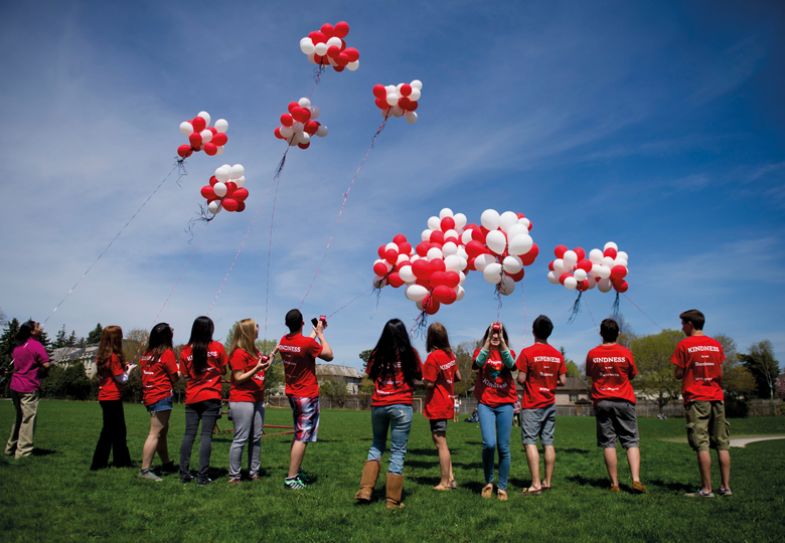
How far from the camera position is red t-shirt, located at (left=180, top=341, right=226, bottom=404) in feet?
17.8

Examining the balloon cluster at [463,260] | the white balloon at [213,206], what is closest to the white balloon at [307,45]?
the white balloon at [213,206]

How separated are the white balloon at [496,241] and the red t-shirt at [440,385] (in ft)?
8.69

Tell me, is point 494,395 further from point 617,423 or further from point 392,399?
point 617,423

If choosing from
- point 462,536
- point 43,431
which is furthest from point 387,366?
point 43,431

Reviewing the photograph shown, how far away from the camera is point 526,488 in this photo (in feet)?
17.8

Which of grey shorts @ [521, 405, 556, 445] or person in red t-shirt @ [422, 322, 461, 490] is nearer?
person in red t-shirt @ [422, 322, 461, 490]

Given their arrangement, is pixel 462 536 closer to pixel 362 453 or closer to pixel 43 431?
pixel 362 453

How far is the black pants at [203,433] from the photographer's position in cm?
527

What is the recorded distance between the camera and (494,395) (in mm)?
5152

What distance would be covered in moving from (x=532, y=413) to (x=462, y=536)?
200cm

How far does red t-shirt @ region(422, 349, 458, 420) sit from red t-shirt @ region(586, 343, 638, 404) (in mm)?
1641

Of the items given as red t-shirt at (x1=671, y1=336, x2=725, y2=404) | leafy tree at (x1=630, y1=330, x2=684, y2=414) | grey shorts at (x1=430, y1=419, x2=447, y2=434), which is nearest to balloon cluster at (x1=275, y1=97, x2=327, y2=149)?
grey shorts at (x1=430, y1=419, x2=447, y2=434)

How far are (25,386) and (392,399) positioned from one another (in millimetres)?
5208

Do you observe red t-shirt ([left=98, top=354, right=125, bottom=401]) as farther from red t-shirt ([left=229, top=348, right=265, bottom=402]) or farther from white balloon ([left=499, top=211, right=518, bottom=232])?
white balloon ([left=499, top=211, right=518, bottom=232])
